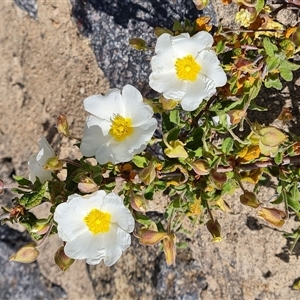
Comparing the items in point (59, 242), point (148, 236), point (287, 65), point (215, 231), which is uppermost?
point (287, 65)

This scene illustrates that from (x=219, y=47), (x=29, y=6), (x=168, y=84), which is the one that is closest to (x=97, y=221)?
(x=168, y=84)

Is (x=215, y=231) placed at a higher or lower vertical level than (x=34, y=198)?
lower

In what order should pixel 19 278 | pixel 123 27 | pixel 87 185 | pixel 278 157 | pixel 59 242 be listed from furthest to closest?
pixel 19 278 → pixel 59 242 → pixel 123 27 → pixel 278 157 → pixel 87 185

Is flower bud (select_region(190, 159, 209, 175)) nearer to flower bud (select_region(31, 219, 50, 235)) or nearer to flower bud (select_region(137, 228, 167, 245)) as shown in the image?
flower bud (select_region(137, 228, 167, 245))

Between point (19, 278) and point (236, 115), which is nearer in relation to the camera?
point (236, 115)

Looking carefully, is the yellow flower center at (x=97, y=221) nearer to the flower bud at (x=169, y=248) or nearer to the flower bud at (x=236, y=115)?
the flower bud at (x=169, y=248)

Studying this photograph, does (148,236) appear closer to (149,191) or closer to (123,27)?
(149,191)

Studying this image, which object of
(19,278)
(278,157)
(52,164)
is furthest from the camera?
(19,278)

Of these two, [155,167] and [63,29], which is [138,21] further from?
[155,167]
